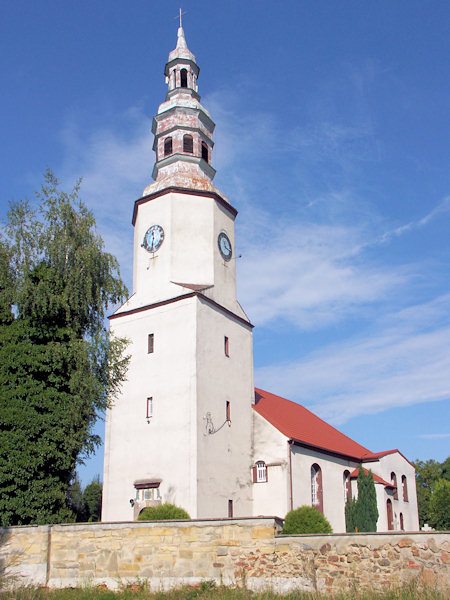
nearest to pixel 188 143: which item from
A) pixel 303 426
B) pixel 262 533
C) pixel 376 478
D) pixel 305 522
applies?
pixel 303 426

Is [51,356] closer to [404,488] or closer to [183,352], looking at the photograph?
[183,352]

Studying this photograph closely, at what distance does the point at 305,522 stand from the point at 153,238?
47.9 feet

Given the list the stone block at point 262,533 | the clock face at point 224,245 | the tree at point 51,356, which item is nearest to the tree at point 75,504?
the tree at point 51,356

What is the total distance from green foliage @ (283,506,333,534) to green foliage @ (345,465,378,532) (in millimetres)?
9026

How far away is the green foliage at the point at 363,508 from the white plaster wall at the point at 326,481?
Answer: 54cm

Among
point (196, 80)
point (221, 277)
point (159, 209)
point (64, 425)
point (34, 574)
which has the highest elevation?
point (196, 80)

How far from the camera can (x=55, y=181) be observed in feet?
70.0

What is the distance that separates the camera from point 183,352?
25.7 meters

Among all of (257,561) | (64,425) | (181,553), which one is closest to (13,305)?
(64,425)

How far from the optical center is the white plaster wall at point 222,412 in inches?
959

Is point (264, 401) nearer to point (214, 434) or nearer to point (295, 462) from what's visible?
point (295, 462)

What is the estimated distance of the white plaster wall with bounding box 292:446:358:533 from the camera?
27922 mm

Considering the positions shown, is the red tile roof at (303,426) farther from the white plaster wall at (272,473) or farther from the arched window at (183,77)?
the arched window at (183,77)

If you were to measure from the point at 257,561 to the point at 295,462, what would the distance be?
15678 millimetres
